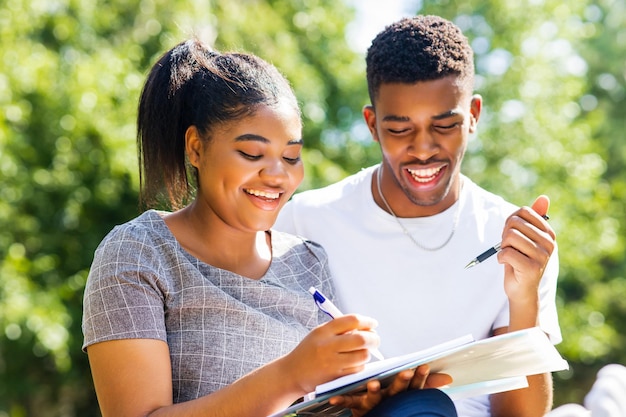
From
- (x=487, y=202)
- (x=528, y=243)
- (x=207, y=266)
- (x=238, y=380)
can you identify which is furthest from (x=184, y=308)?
(x=487, y=202)

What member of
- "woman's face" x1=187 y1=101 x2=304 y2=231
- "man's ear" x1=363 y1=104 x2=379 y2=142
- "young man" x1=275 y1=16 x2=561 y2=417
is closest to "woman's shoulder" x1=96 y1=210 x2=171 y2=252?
"woman's face" x1=187 y1=101 x2=304 y2=231

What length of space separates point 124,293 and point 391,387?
0.63 m

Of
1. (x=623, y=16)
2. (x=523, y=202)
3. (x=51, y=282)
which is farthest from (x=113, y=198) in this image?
(x=623, y=16)

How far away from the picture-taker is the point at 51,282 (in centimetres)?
630

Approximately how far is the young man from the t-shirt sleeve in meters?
0.80

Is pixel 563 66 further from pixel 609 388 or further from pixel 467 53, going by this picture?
pixel 609 388

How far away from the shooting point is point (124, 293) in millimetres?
2029

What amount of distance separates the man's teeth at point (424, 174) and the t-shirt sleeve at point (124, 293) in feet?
3.15

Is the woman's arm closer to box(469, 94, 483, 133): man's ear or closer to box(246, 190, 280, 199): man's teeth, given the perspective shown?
box(246, 190, 280, 199): man's teeth

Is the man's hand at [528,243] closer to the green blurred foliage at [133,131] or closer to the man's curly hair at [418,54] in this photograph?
the man's curly hair at [418,54]

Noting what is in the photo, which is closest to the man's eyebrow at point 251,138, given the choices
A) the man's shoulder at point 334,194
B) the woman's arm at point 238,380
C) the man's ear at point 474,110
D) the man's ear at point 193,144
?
the man's ear at point 193,144

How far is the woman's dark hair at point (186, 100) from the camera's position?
2.21 m

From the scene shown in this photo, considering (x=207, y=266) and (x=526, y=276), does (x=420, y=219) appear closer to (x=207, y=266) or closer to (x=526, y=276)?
(x=526, y=276)

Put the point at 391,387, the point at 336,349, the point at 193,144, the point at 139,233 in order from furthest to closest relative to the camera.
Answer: the point at 193,144, the point at 139,233, the point at 391,387, the point at 336,349
